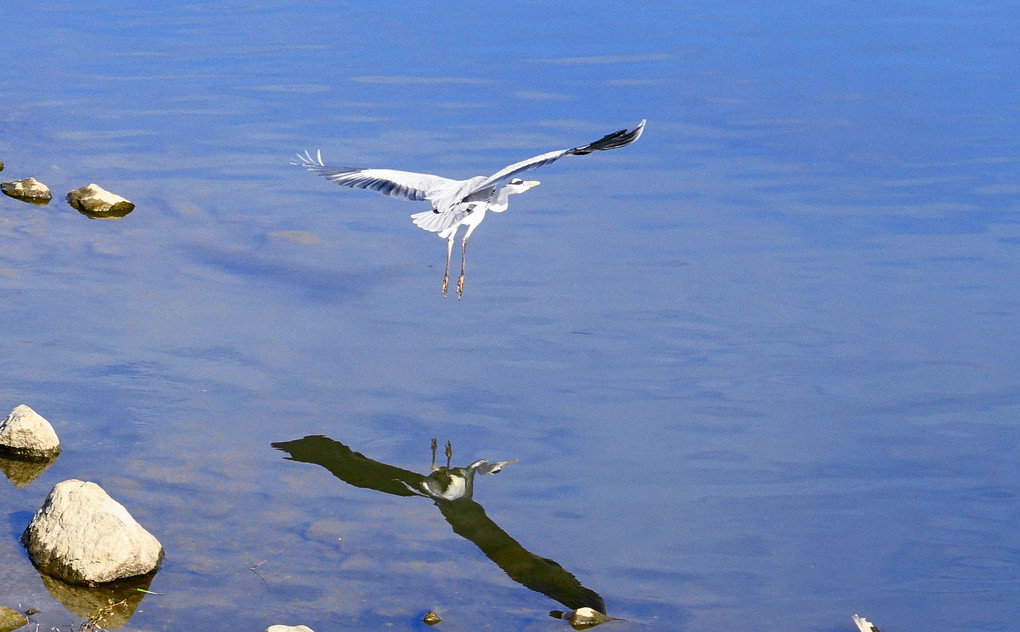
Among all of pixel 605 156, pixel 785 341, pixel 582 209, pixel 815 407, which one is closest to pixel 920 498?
pixel 815 407

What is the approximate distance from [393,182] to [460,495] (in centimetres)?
403

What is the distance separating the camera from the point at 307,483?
31.6 feet

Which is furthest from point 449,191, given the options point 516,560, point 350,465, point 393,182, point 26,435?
point 26,435

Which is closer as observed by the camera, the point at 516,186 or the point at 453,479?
the point at 453,479

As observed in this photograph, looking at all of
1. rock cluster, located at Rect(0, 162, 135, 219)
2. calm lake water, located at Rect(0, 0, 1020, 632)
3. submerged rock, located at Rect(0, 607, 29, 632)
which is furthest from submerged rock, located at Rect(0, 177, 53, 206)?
submerged rock, located at Rect(0, 607, 29, 632)

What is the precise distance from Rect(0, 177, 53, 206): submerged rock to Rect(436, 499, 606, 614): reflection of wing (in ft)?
26.7

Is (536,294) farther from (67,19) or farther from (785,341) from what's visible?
(67,19)

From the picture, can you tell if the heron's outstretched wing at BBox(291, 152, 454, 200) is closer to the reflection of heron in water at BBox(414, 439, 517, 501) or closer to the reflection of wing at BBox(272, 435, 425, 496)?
the reflection of wing at BBox(272, 435, 425, 496)

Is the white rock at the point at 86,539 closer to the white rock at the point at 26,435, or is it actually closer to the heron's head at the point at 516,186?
the white rock at the point at 26,435

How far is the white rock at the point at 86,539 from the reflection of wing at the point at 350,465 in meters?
2.05

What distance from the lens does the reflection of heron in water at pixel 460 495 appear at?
848cm

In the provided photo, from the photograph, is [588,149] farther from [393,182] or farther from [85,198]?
[85,198]

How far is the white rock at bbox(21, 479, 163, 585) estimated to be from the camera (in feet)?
25.6

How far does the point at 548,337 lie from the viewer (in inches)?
478
